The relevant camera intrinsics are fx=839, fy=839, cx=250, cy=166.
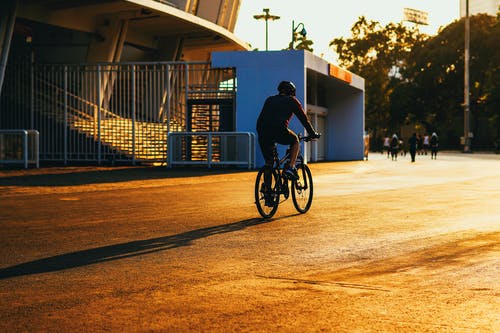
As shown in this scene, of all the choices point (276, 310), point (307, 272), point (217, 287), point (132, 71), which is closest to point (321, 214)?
point (307, 272)

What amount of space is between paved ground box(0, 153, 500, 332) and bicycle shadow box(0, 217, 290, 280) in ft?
0.04

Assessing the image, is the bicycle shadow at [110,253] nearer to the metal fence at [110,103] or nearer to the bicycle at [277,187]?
the bicycle at [277,187]

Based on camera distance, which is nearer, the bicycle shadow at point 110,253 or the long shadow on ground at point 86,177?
the bicycle shadow at point 110,253

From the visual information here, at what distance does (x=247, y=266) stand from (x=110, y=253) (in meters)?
1.56

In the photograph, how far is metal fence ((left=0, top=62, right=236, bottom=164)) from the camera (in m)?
29.7

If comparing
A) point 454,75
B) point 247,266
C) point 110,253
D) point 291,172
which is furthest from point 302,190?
point 454,75

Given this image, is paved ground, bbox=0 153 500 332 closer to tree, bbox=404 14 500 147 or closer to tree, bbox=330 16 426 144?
tree, bbox=404 14 500 147

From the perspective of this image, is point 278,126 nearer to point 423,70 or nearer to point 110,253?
point 110,253

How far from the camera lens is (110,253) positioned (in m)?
8.10

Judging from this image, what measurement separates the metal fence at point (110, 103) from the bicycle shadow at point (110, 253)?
64.6 feet

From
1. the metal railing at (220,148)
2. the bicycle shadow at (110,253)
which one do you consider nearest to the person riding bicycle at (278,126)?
the bicycle shadow at (110,253)

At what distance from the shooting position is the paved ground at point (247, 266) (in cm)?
521

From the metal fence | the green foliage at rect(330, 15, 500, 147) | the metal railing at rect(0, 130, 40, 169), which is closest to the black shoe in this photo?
the metal railing at rect(0, 130, 40, 169)

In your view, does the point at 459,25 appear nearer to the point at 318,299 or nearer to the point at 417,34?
the point at 417,34
